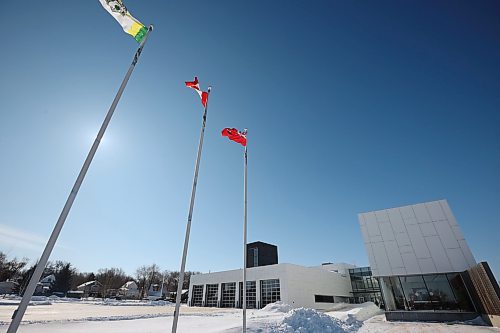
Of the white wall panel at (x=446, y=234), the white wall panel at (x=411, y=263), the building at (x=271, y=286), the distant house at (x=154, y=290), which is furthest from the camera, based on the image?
the distant house at (x=154, y=290)

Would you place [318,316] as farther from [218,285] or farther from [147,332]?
[218,285]

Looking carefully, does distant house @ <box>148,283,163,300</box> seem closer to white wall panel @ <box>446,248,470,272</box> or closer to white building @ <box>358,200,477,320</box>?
white building @ <box>358,200,477,320</box>

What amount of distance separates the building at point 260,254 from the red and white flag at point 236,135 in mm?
39397

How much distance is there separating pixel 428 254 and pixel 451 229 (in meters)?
2.56

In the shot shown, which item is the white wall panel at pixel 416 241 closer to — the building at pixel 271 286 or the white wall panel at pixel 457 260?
the white wall panel at pixel 457 260

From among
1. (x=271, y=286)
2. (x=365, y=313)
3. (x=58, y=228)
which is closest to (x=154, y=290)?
(x=271, y=286)

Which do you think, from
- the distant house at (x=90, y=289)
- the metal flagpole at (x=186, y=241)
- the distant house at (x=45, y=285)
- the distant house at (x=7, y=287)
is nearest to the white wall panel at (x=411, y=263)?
the metal flagpole at (x=186, y=241)

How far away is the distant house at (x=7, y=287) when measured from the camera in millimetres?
55094

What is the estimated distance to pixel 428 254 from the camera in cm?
1858

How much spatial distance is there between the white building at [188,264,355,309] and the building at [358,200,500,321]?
15.2 meters

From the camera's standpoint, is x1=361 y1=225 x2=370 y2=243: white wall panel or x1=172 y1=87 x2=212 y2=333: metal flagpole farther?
x1=361 y1=225 x2=370 y2=243: white wall panel

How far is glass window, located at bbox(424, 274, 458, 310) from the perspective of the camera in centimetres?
1700

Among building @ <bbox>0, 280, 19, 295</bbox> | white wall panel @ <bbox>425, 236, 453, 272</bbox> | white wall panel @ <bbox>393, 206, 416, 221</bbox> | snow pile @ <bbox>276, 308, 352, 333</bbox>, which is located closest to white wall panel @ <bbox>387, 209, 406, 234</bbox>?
white wall panel @ <bbox>393, 206, 416, 221</bbox>

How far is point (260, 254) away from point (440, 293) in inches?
1318
